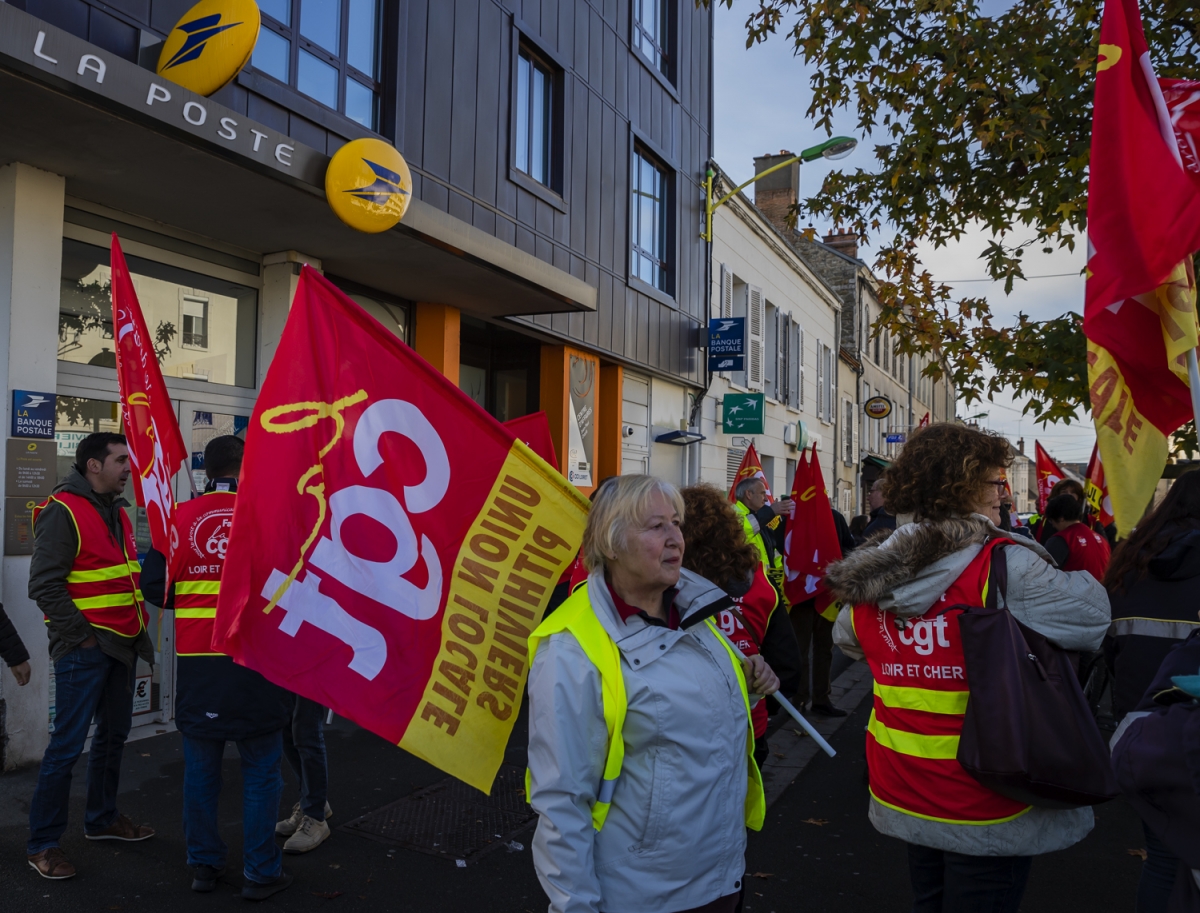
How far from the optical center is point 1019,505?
314ft

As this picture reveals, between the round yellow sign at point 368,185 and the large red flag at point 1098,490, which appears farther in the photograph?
the round yellow sign at point 368,185

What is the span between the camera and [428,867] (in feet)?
14.3

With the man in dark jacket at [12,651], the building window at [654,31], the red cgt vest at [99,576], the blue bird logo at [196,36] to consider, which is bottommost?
the man in dark jacket at [12,651]

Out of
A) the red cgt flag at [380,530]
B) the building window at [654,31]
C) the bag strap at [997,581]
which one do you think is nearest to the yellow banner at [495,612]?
the red cgt flag at [380,530]

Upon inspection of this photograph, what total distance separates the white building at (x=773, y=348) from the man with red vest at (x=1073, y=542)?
Result: 27.0 feet

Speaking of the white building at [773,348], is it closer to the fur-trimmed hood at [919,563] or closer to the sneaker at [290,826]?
the sneaker at [290,826]

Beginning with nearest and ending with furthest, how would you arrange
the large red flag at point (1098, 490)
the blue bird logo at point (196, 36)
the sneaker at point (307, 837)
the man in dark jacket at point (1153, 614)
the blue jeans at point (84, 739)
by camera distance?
the man in dark jacket at point (1153, 614)
the blue jeans at point (84, 739)
the sneaker at point (307, 837)
the blue bird logo at point (196, 36)
the large red flag at point (1098, 490)

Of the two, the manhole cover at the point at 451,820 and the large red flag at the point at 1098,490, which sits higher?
the large red flag at the point at 1098,490

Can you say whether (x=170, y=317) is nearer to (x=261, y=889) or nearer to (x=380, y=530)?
(x=261, y=889)

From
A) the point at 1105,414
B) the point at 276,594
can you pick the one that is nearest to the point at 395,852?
the point at 276,594

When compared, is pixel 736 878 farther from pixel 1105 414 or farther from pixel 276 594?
pixel 1105 414

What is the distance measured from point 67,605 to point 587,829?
3.26m

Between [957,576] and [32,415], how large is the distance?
5563 mm

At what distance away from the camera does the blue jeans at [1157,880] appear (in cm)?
290
